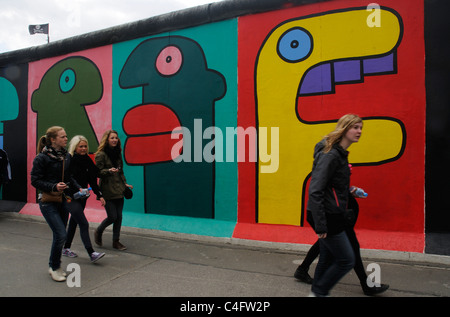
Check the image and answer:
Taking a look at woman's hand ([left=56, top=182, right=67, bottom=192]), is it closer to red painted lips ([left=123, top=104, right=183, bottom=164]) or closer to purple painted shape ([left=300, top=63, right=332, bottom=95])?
red painted lips ([left=123, top=104, right=183, bottom=164])

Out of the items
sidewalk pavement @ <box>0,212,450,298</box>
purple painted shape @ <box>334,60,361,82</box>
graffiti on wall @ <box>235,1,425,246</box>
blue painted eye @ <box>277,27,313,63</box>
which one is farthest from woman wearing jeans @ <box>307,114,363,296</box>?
blue painted eye @ <box>277,27,313,63</box>

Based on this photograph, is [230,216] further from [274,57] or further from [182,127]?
[274,57]

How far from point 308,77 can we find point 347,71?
0.57 meters

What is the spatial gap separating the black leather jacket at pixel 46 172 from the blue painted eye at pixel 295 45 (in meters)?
3.58

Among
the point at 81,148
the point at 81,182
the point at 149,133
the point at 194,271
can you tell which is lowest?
the point at 194,271

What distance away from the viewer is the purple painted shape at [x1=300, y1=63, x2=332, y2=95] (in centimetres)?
501

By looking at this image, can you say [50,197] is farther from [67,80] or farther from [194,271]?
[67,80]

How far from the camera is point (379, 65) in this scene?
471 cm

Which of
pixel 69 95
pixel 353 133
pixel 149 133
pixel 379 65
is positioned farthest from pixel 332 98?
pixel 69 95

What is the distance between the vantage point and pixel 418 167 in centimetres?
450

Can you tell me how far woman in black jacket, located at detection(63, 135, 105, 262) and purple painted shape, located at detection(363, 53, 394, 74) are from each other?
13.5 feet

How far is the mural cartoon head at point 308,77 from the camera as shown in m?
4.71

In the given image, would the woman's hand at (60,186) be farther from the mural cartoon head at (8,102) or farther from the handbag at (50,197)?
the mural cartoon head at (8,102)

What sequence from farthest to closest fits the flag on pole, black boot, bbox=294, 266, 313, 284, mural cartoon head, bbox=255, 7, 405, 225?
1. the flag on pole
2. mural cartoon head, bbox=255, 7, 405, 225
3. black boot, bbox=294, 266, 313, 284
